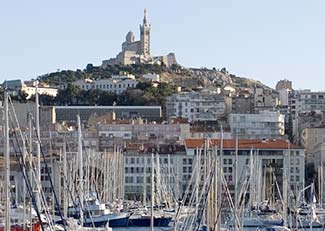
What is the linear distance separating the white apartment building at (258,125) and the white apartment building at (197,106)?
9.70 meters

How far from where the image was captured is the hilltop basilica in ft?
428

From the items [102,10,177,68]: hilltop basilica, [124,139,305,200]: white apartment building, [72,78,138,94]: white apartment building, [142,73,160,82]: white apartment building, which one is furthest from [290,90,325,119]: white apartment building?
[102,10,177,68]: hilltop basilica

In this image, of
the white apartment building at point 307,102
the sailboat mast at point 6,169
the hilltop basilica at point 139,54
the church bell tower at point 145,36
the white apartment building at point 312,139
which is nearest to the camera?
the sailboat mast at point 6,169

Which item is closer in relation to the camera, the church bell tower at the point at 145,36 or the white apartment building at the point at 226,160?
the white apartment building at the point at 226,160

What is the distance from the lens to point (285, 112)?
86.4 metres

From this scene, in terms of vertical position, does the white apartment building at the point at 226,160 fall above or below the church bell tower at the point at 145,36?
below

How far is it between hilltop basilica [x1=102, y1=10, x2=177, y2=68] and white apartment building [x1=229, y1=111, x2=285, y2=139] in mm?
53450

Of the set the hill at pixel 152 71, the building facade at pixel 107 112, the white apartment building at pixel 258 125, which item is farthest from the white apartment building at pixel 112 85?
the white apartment building at pixel 258 125

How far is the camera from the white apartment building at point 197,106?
84919 mm

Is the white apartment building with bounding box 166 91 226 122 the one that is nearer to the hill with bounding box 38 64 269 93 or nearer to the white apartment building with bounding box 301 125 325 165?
the white apartment building with bounding box 301 125 325 165

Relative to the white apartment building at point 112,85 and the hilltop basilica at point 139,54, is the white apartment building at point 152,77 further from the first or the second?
the hilltop basilica at point 139,54

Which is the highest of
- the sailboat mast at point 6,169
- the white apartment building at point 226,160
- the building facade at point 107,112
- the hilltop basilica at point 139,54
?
the hilltop basilica at point 139,54

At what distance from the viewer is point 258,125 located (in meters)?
73.8

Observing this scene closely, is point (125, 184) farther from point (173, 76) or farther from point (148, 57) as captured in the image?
point (148, 57)
